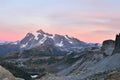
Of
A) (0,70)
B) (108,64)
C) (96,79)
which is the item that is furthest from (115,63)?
(0,70)

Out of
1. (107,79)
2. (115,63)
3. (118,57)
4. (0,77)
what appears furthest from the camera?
(118,57)

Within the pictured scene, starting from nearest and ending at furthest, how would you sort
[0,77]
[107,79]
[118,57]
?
[0,77], [107,79], [118,57]

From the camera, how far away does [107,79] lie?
338 ft

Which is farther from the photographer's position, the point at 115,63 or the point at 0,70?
the point at 115,63

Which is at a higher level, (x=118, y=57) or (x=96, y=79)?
(x=118, y=57)

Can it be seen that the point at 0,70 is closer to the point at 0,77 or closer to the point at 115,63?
the point at 0,77

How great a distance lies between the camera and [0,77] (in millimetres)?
73188

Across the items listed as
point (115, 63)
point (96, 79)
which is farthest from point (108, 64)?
point (96, 79)

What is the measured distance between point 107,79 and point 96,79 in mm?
5090

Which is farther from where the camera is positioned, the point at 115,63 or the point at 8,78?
the point at 115,63

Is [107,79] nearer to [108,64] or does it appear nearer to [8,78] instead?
[8,78]

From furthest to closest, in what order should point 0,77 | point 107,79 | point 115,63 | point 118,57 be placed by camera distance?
point 118,57 → point 115,63 → point 107,79 → point 0,77

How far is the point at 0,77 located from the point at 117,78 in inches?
1611

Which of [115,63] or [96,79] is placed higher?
[115,63]
